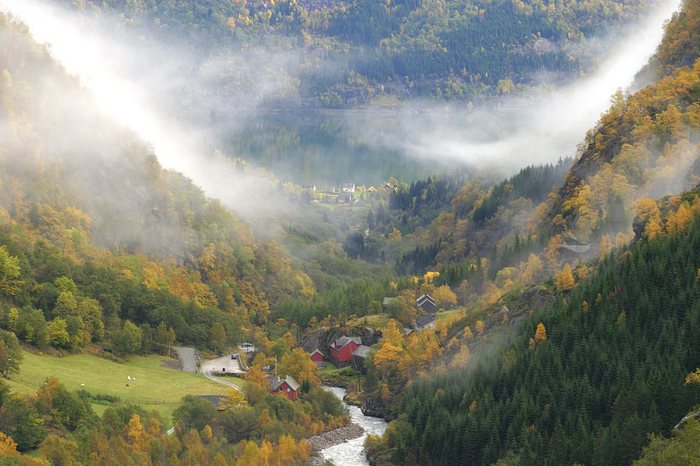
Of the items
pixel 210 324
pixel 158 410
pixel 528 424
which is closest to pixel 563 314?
pixel 528 424

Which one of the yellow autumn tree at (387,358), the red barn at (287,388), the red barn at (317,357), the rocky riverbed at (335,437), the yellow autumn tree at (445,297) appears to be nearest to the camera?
the rocky riverbed at (335,437)

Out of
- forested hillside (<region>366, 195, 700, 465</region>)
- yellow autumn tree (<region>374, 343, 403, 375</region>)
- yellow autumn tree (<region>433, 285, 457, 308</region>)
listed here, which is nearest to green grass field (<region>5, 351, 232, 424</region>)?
yellow autumn tree (<region>374, 343, 403, 375</region>)

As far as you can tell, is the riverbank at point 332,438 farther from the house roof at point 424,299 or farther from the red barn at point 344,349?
the house roof at point 424,299

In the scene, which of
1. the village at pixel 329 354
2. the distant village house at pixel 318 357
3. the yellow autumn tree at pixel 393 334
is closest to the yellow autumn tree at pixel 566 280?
the yellow autumn tree at pixel 393 334

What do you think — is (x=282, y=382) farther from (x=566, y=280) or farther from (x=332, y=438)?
(x=566, y=280)

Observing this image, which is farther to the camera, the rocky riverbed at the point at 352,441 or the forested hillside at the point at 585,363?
the rocky riverbed at the point at 352,441

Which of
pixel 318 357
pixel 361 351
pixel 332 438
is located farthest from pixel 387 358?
pixel 318 357

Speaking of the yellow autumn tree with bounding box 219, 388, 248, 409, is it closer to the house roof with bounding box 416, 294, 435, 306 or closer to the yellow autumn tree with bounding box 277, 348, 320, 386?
the yellow autumn tree with bounding box 277, 348, 320, 386
